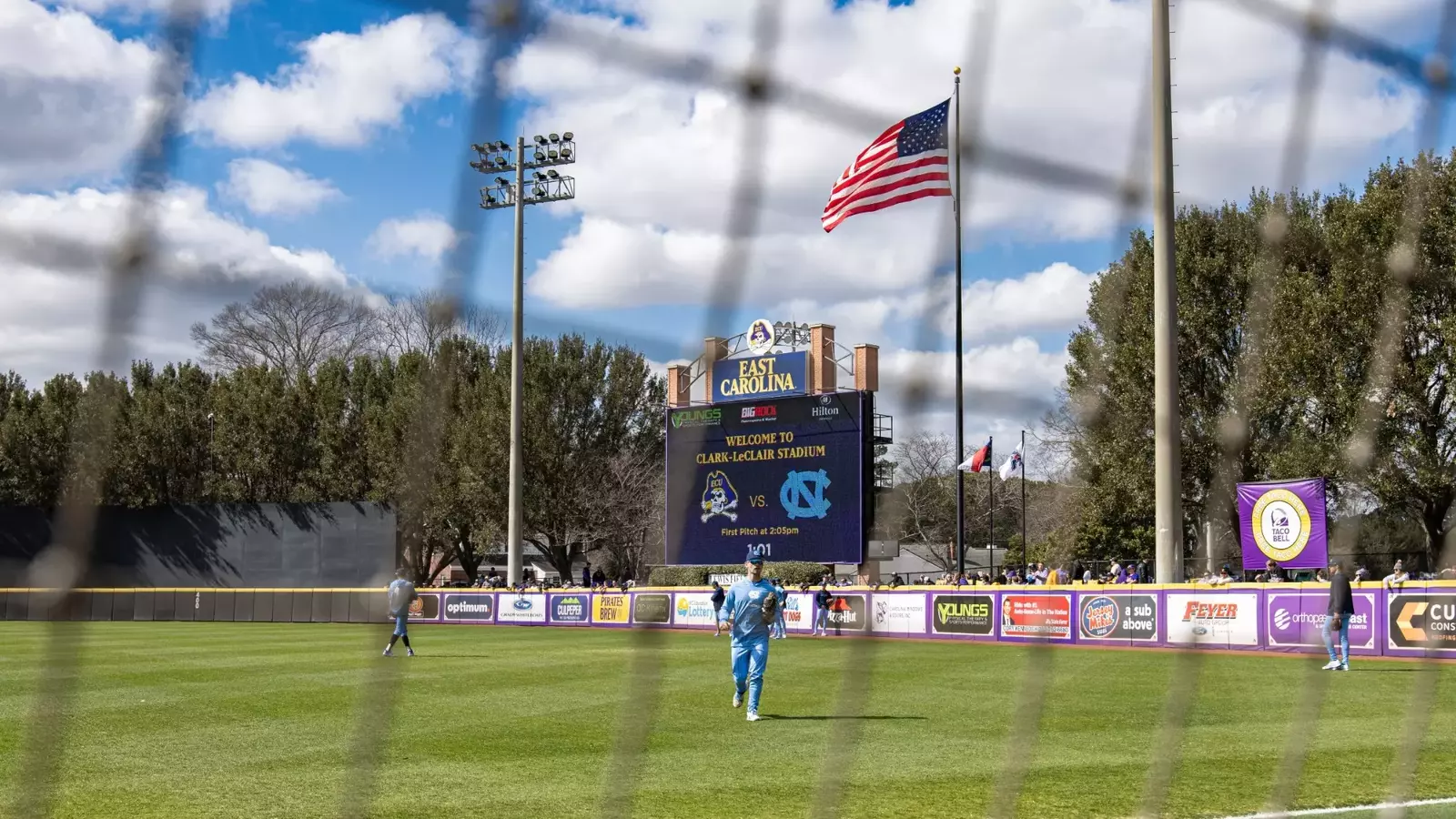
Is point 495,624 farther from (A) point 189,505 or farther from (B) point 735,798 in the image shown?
(B) point 735,798

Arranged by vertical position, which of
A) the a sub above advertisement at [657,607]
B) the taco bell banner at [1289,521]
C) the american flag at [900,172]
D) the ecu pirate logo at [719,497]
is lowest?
the a sub above advertisement at [657,607]

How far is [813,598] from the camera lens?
1342 inches

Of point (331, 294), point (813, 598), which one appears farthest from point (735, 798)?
point (813, 598)

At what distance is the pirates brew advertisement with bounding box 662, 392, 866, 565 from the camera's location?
3669cm

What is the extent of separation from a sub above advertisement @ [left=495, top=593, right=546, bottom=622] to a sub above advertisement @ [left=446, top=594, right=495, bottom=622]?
0.31 m

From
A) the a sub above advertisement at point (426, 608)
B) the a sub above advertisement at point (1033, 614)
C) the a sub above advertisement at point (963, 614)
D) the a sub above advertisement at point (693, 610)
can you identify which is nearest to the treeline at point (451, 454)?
the a sub above advertisement at point (426, 608)

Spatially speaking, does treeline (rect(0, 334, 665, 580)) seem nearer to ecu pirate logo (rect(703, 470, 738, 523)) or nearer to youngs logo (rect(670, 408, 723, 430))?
youngs logo (rect(670, 408, 723, 430))

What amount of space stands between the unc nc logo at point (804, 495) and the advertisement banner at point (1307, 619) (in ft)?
46.3

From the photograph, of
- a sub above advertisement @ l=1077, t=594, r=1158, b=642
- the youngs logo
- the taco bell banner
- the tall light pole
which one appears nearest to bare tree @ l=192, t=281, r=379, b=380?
the tall light pole

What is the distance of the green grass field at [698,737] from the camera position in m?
9.66

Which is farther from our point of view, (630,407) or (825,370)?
(825,370)

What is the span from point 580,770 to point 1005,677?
9922 millimetres

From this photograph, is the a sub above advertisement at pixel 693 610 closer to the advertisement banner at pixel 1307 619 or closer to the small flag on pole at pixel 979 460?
the small flag on pole at pixel 979 460

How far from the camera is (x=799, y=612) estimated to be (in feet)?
113
